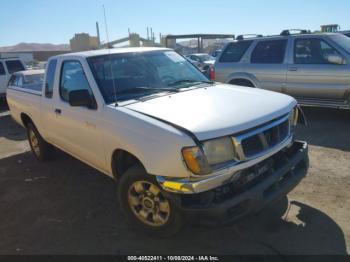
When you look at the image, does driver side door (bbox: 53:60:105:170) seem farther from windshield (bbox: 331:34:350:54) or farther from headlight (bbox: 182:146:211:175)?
windshield (bbox: 331:34:350:54)

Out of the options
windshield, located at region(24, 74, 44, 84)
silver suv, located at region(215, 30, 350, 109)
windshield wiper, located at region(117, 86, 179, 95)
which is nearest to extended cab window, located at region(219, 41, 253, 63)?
silver suv, located at region(215, 30, 350, 109)

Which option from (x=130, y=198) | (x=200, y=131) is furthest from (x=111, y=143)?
(x=200, y=131)

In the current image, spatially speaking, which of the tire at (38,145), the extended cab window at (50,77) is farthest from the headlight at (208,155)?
the tire at (38,145)

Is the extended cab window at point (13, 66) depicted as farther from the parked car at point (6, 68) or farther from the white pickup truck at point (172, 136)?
the white pickup truck at point (172, 136)

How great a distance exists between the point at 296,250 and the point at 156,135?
5.33 feet

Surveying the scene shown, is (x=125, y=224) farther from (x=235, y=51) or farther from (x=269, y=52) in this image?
(x=235, y=51)

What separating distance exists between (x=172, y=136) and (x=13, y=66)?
13940mm

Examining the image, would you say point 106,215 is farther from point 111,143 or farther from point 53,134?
point 53,134

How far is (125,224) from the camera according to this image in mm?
3912

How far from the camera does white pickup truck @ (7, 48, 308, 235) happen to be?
2947mm

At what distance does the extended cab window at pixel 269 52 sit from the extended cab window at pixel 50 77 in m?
4.91

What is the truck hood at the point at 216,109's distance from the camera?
3004 millimetres

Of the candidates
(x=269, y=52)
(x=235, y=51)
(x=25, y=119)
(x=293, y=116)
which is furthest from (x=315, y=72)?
(x=25, y=119)

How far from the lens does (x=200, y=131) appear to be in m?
2.91
